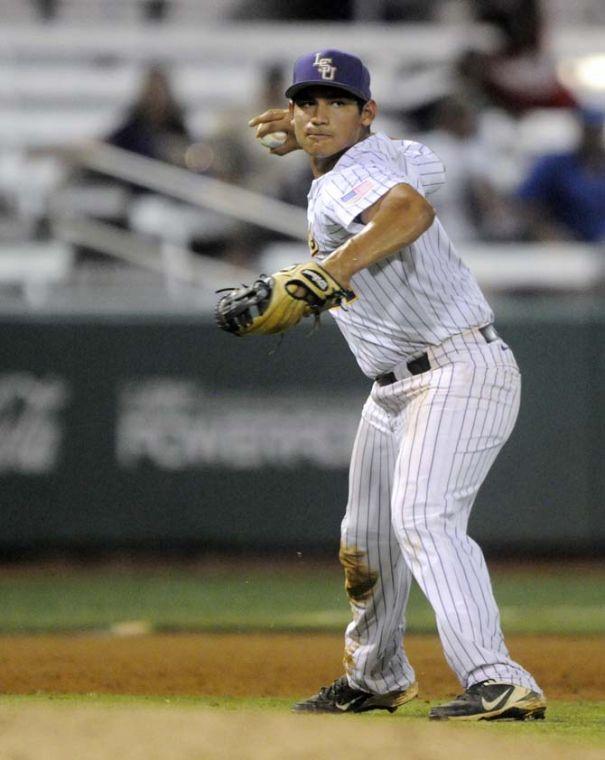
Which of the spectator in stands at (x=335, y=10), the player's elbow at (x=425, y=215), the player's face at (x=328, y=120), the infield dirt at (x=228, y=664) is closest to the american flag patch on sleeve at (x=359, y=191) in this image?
the player's elbow at (x=425, y=215)

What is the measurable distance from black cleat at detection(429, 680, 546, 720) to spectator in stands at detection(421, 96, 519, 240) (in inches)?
240

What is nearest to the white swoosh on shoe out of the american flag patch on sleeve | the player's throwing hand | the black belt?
the black belt

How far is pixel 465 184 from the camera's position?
9891 millimetres

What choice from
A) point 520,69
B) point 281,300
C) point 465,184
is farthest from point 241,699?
point 520,69

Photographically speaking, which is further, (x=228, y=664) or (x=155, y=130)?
(x=155, y=130)

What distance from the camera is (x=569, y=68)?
11484mm

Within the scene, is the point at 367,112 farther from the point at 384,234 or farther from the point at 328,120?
the point at 384,234

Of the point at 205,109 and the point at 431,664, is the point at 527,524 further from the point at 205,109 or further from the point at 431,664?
the point at 205,109

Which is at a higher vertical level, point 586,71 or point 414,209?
point 586,71

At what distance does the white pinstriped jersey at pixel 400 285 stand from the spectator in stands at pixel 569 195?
5.76m

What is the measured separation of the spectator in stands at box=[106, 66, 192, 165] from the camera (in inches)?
385

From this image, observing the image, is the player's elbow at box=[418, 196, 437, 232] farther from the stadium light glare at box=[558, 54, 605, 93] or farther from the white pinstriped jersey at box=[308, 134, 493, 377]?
the stadium light glare at box=[558, 54, 605, 93]

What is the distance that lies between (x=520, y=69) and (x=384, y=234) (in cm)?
742

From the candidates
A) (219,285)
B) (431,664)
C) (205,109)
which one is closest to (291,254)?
(219,285)
